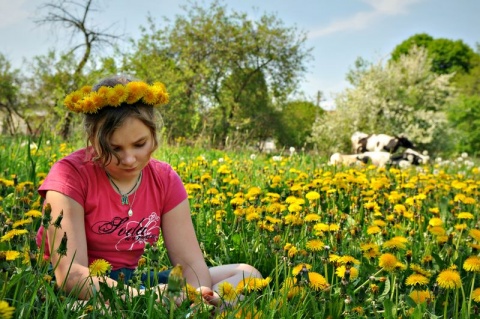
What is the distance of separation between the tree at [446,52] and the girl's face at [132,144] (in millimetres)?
41219

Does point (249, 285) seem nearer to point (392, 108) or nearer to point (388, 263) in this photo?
point (388, 263)

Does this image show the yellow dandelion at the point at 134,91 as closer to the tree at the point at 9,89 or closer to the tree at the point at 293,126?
the tree at the point at 293,126

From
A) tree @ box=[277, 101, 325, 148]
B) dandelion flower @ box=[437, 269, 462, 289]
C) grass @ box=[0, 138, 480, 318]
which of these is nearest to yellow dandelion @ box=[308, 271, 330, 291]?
grass @ box=[0, 138, 480, 318]

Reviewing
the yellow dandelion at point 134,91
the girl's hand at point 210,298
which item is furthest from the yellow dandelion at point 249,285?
the yellow dandelion at point 134,91

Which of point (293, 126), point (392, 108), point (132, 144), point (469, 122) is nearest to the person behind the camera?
point (132, 144)

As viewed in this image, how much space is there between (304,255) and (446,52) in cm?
4277

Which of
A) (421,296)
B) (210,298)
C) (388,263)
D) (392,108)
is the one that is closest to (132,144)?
(210,298)

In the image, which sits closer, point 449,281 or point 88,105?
point 449,281

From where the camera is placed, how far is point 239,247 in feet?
8.17

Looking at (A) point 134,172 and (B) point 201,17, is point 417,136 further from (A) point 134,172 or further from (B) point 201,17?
(A) point 134,172

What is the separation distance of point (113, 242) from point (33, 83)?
2069cm

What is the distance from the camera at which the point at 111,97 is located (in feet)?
6.29

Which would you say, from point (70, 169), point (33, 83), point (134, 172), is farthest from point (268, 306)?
point (33, 83)

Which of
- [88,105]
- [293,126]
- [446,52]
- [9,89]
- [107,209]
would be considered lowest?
[107,209]
